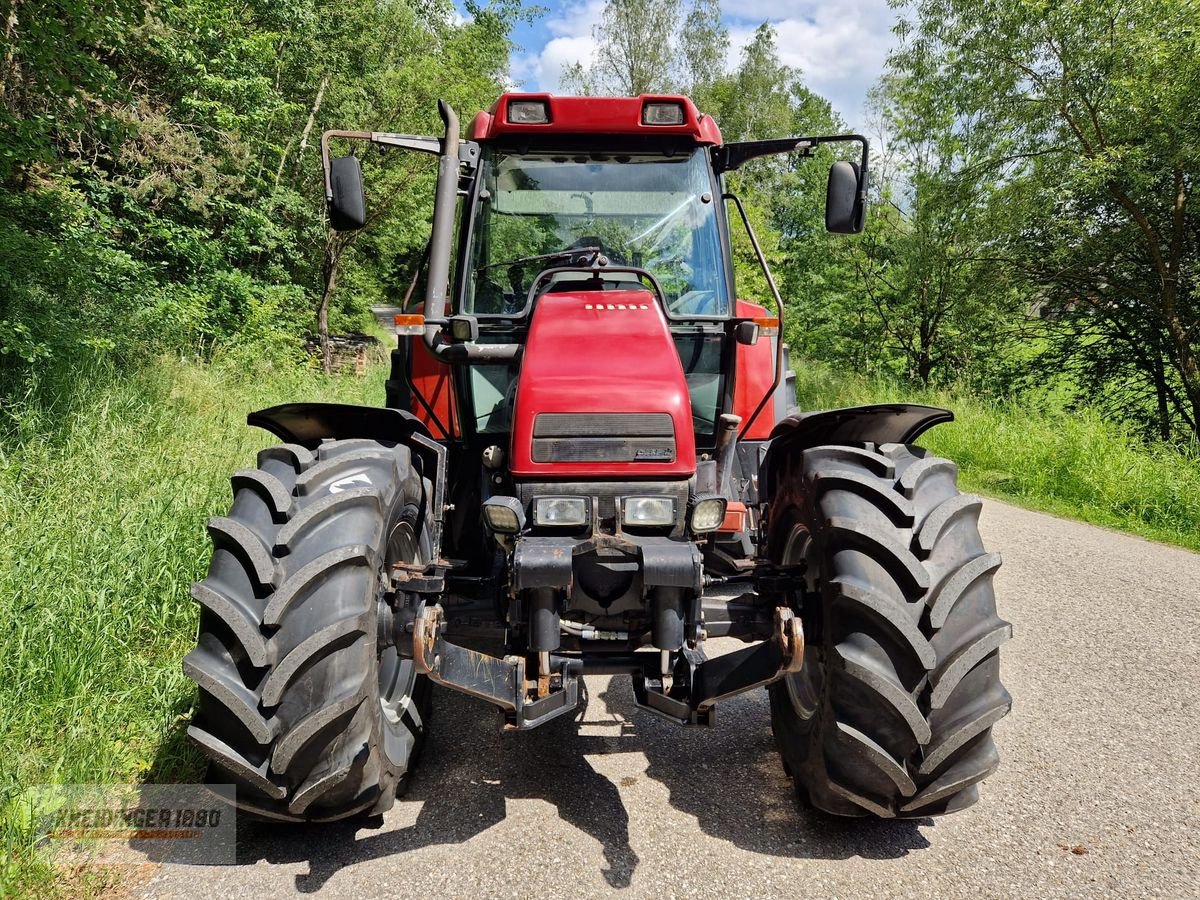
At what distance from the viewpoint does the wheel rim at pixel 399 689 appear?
267 centimetres

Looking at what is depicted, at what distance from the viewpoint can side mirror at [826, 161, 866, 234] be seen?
3.58 m

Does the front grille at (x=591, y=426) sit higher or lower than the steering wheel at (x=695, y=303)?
→ lower

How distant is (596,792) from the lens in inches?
112

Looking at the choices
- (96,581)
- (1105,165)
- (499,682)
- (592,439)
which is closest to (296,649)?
(499,682)

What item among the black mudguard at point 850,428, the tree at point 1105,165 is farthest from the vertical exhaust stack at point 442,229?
the tree at point 1105,165

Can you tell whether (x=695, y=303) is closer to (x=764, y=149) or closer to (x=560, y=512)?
(x=764, y=149)

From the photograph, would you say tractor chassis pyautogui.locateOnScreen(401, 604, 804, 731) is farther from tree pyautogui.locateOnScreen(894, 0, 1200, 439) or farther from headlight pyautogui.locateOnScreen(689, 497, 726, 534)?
tree pyautogui.locateOnScreen(894, 0, 1200, 439)

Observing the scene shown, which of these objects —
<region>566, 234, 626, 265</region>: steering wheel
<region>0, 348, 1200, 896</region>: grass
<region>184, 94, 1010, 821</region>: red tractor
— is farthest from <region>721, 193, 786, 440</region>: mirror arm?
<region>0, 348, 1200, 896</region>: grass

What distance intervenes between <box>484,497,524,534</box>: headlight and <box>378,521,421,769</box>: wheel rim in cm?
35

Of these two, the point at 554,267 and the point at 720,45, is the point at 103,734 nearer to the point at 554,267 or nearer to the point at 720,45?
the point at 554,267

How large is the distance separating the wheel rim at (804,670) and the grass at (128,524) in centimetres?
221

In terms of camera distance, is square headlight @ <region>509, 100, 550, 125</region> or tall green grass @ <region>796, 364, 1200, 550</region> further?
tall green grass @ <region>796, 364, 1200, 550</region>

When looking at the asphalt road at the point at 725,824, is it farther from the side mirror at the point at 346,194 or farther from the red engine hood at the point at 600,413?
the side mirror at the point at 346,194

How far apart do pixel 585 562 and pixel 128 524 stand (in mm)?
3040
